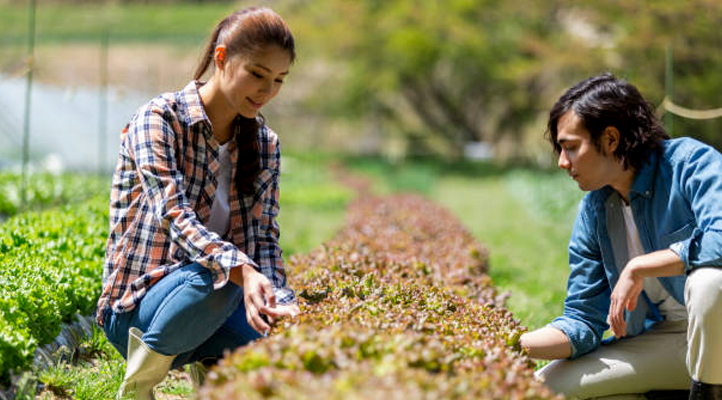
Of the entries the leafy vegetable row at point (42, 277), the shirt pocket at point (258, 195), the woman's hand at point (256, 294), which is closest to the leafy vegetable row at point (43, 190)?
the leafy vegetable row at point (42, 277)

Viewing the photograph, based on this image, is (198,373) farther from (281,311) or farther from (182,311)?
(281,311)

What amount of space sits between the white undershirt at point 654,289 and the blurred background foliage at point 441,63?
930 cm

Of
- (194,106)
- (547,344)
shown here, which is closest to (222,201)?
(194,106)

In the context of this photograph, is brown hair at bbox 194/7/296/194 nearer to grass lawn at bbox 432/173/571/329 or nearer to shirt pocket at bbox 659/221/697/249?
shirt pocket at bbox 659/221/697/249

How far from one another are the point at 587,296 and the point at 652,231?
0.32 meters

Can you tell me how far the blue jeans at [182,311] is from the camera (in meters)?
2.29

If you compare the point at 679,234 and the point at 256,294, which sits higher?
the point at 679,234

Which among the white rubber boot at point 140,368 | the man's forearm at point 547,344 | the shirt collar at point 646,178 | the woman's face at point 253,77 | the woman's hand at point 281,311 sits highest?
the woman's face at point 253,77

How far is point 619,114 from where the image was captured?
2.49 metres

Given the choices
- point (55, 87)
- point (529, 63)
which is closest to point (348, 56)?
point (529, 63)

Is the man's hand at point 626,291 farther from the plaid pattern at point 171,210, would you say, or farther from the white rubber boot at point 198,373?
the white rubber boot at point 198,373

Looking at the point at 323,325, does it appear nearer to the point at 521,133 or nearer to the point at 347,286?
the point at 347,286

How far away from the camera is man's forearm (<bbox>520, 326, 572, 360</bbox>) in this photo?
2.54 m

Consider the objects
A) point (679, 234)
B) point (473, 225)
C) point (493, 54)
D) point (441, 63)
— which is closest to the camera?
point (679, 234)
